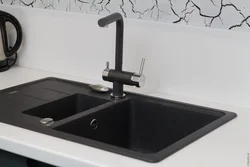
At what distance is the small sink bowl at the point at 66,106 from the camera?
166 cm

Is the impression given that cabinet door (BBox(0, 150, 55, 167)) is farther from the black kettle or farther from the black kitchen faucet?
the black kettle

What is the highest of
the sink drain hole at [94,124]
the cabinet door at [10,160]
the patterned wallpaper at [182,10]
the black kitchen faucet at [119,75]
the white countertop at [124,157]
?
the patterned wallpaper at [182,10]

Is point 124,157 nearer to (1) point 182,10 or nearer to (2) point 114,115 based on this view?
(2) point 114,115

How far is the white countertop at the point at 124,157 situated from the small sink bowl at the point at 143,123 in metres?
0.11

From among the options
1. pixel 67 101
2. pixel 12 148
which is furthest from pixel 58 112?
pixel 12 148

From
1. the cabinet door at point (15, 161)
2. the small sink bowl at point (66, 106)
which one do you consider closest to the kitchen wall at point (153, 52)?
the small sink bowl at point (66, 106)

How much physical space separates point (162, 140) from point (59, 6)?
0.72m

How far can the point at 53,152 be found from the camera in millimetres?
1255

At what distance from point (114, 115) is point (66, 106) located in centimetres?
20

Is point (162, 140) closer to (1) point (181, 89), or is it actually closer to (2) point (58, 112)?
(1) point (181, 89)

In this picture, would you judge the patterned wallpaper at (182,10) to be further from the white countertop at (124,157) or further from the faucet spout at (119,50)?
the white countertop at (124,157)

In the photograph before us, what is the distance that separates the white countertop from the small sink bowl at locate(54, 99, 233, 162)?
106 mm

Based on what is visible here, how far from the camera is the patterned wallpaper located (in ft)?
5.13

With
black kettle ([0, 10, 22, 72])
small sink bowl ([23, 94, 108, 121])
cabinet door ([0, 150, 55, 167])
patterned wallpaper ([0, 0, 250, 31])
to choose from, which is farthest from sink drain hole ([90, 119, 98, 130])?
black kettle ([0, 10, 22, 72])
